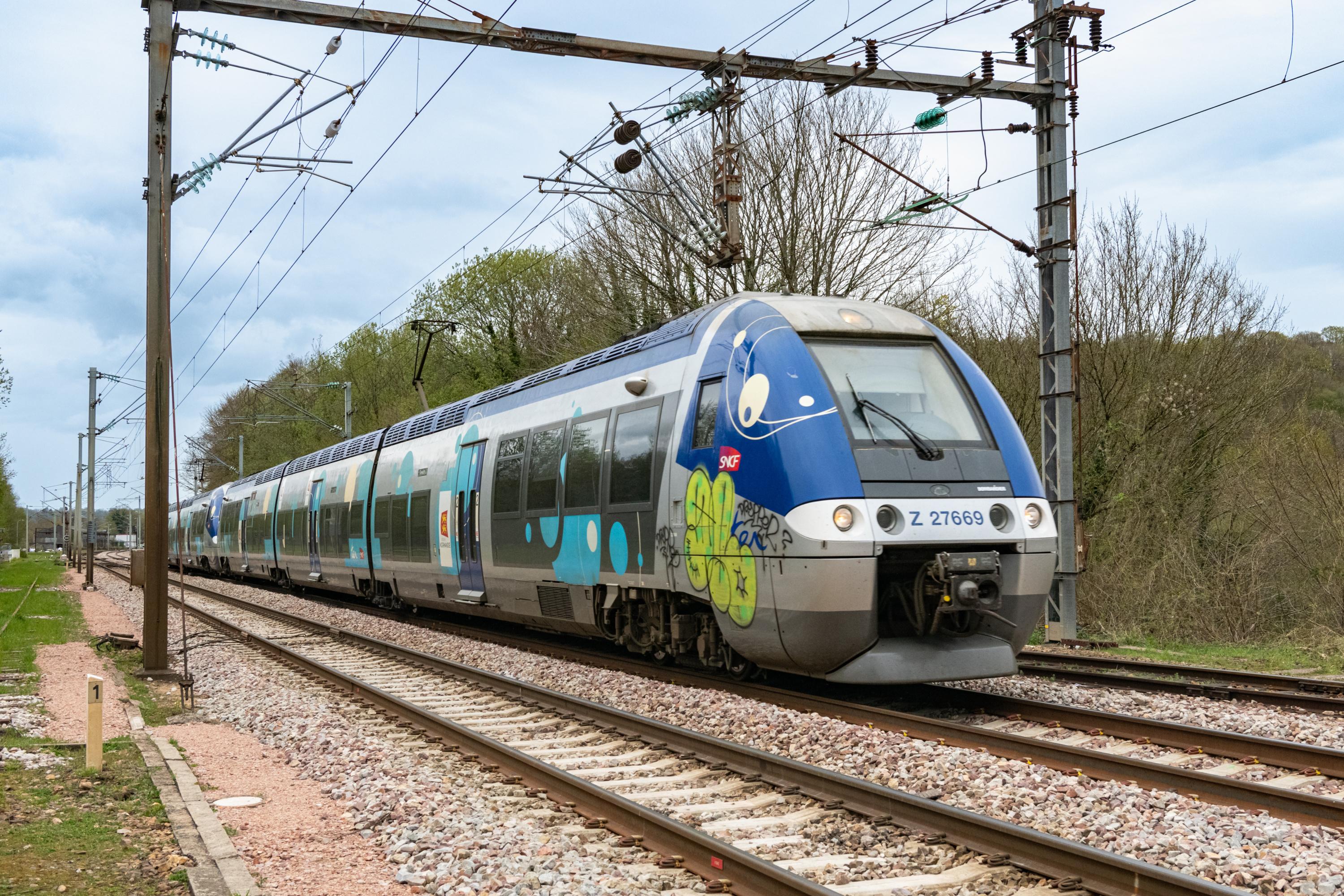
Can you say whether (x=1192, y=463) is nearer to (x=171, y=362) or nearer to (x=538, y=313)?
(x=171, y=362)

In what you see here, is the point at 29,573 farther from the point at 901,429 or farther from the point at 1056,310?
the point at 901,429

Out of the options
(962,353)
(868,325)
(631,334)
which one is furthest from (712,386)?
(631,334)

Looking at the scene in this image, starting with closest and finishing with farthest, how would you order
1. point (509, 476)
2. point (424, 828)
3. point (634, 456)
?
point (424, 828) → point (634, 456) → point (509, 476)

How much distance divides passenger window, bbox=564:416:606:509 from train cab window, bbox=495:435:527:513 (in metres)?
1.41

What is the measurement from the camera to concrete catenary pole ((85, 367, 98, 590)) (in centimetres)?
3878

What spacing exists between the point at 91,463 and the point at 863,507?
38.4 meters

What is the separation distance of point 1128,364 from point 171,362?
16056mm

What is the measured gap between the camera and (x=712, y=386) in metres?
10.2

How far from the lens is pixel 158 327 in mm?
13695

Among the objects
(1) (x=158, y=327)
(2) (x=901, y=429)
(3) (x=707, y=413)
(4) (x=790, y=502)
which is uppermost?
(1) (x=158, y=327)

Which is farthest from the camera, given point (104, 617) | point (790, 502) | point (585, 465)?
point (104, 617)

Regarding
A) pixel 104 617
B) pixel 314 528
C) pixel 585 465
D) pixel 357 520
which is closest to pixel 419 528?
pixel 357 520

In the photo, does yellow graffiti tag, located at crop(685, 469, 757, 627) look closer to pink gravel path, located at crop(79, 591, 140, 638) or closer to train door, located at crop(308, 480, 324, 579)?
pink gravel path, located at crop(79, 591, 140, 638)

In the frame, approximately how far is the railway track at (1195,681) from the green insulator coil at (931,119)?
7.13 meters
